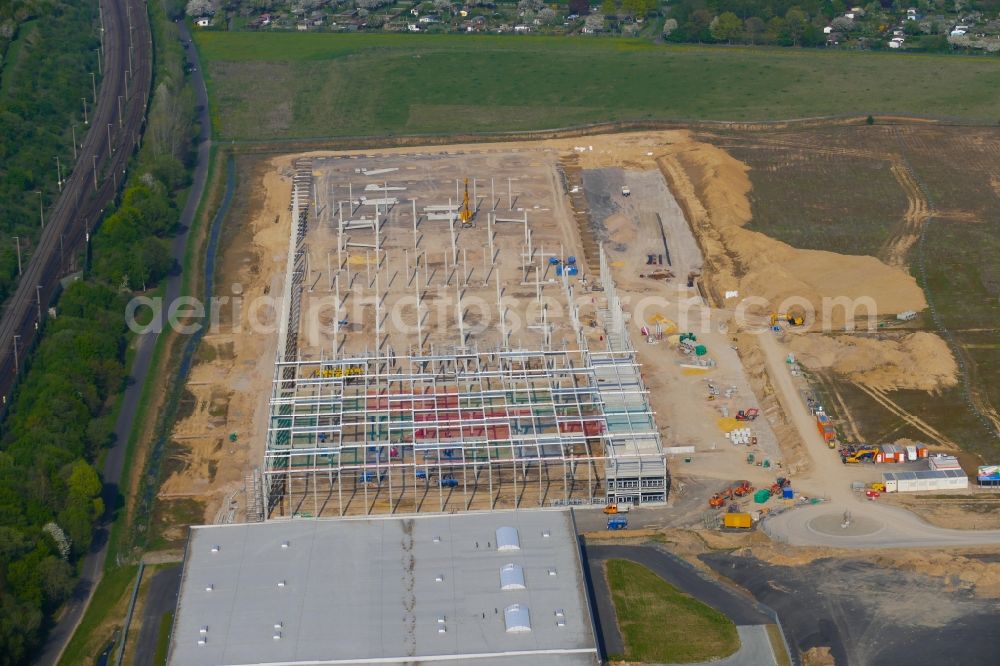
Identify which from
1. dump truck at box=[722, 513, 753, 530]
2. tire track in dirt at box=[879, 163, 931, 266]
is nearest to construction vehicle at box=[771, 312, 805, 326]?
tire track in dirt at box=[879, 163, 931, 266]

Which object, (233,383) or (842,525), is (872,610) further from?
(233,383)

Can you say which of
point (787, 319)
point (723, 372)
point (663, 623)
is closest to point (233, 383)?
point (723, 372)

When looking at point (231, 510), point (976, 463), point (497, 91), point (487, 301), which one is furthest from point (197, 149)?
point (976, 463)

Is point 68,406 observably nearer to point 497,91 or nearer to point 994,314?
point 994,314

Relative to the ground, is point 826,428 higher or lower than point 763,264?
lower

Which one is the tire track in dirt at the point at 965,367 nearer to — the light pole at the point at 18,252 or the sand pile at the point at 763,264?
the sand pile at the point at 763,264
